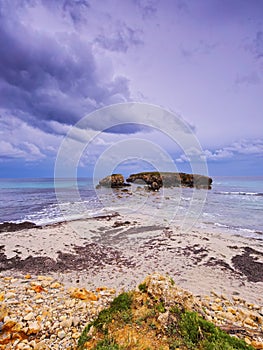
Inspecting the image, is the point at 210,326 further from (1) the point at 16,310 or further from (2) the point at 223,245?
(2) the point at 223,245

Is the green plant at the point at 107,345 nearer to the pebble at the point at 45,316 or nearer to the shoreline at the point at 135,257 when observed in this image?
the pebble at the point at 45,316

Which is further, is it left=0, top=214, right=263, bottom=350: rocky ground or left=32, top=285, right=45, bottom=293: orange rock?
left=32, top=285, right=45, bottom=293: orange rock

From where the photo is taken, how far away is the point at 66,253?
38.4 feet

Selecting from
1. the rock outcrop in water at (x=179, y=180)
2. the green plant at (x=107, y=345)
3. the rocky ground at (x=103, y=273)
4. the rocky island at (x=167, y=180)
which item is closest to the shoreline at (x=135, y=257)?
the rocky ground at (x=103, y=273)

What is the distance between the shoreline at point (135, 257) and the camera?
8477 mm

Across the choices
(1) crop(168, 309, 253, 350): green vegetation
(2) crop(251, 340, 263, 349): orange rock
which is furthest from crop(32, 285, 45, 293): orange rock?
(2) crop(251, 340, 263, 349): orange rock

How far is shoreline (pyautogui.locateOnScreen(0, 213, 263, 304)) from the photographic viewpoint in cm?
848

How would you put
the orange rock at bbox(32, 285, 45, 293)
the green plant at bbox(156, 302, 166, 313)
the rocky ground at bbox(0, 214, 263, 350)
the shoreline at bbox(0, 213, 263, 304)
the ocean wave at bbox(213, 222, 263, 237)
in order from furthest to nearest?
1. the ocean wave at bbox(213, 222, 263, 237)
2. the shoreline at bbox(0, 213, 263, 304)
3. the orange rock at bbox(32, 285, 45, 293)
4. the rocky ground at bbox(0, 214, 263, 350)
5. the green plant at bbox(156, 302, 166, 313)

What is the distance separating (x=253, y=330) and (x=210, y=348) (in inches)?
79.3

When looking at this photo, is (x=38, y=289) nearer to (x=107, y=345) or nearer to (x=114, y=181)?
(x=107, y=345)

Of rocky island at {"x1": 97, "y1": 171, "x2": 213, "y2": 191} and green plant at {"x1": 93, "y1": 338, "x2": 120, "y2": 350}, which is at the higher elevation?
rocky island at {"x1": 97, "y1": 171, "x2": 213, "y2": 191}

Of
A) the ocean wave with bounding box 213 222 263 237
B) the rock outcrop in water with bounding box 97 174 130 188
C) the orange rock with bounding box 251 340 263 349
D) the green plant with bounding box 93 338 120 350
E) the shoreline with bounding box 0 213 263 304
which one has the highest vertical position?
the rock outcrop in water with bounding box 97 174 130 188

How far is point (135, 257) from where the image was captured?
442 inches

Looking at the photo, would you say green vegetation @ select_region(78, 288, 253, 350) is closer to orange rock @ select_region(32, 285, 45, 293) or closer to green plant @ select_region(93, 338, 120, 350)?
green plant @ select_region(93, 338, 120, 350)
